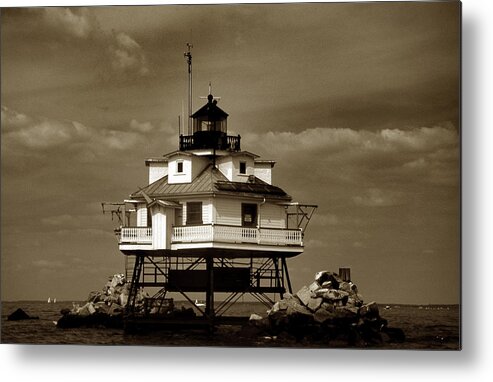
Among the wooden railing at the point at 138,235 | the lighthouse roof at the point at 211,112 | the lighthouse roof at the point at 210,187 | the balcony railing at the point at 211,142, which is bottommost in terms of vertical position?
the wooden railing at the point at 138,235

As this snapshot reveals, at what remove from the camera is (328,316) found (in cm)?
Result: 2080

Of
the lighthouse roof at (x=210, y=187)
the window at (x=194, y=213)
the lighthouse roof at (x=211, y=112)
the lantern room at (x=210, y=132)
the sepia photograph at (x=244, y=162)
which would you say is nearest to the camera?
the sepia photograph at (x=244, y=162)

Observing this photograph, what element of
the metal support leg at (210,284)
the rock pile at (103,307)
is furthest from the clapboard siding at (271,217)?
the rock pile at (103,307)

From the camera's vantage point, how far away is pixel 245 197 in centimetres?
2152

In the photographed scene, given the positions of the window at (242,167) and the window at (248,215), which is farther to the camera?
the window at (248,215)

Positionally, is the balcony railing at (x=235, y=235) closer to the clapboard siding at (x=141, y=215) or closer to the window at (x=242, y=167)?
the clapboard siding at (x=141, y=215)

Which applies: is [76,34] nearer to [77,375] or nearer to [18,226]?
[18,226]

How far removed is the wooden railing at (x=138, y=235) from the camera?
2147 centimetres

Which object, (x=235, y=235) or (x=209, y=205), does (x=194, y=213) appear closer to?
(x=209, y=205)

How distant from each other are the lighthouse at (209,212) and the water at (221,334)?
3.10 ft

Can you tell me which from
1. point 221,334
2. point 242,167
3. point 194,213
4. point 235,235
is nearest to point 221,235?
point 235,235

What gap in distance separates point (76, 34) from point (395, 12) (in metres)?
4.03

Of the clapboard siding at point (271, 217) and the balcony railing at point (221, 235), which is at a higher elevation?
the clapboard siding at point (271, 217)

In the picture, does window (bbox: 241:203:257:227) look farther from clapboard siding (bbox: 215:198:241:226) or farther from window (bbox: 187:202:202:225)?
window (bbox: 187:202:202:225)
